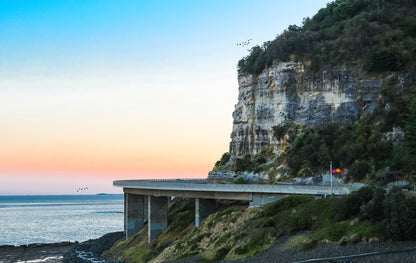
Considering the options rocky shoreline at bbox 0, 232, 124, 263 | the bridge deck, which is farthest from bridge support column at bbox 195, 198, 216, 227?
rocky shoreline at bbox 0, 232, 124, 263

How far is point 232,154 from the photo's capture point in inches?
3617

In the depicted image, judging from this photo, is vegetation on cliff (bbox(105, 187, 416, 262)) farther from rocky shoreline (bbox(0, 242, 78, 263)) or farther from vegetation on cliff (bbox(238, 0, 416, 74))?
vegetation on cliff (bbox(238, 0, 416, 74))

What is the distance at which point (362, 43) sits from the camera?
244 feet

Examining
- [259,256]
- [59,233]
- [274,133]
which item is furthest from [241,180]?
[59,233]

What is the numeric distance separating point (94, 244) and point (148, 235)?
48.4 ft

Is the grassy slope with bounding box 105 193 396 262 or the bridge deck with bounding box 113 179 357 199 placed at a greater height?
the bridge deck with bounding box 113 179 357 199

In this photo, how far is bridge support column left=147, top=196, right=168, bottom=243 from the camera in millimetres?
65750

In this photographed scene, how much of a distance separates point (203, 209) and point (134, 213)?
80.1 ft

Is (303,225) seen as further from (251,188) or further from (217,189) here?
(217,189)

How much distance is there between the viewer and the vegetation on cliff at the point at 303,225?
92.9ft

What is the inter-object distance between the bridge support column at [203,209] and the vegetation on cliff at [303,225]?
441 centimetres

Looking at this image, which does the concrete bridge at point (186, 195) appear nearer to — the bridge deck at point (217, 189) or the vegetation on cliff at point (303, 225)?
the bridge deck at point (217, 189)

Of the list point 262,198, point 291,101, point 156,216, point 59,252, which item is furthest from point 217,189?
point 59,252

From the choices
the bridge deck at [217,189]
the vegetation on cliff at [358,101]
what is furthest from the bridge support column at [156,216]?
the vegetation on cliff at [358,101]
